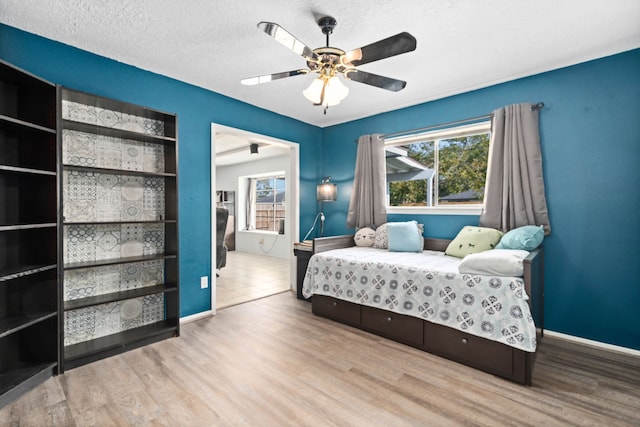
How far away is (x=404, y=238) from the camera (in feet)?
10.8

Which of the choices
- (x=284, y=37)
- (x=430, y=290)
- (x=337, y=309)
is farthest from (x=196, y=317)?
(x=284, y=37)

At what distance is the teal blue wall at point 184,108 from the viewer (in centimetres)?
225

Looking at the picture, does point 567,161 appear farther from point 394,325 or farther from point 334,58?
point 334,58

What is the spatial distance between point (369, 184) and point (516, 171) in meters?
1.59

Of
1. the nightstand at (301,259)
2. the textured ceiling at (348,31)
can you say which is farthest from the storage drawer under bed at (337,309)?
the textured ceiling at (348,31)

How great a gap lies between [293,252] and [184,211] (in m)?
1.48

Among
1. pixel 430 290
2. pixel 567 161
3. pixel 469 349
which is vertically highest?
pixel 567 161

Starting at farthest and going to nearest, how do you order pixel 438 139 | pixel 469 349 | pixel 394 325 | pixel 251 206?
pixel 251 206 < pixel 438 139 < pixel 394 325 < pixel 469 349

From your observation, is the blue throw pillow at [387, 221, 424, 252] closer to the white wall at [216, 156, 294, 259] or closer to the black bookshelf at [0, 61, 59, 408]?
the black bookshelf at [0, 61, 59, 408]

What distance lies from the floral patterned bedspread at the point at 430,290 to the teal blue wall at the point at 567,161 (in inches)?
40.2

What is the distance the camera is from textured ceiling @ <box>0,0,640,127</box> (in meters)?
1.92

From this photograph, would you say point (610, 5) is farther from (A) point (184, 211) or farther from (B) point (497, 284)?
(A) point (184, 211)

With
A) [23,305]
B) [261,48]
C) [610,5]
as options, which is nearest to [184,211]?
[23,305]

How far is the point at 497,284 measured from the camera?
2.08 meters
